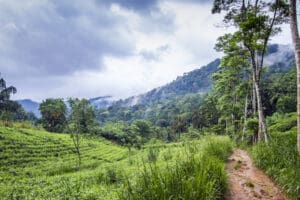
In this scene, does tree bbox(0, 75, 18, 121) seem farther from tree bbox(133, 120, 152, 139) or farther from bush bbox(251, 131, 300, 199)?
bush bbox(251, 131, 300, 199)

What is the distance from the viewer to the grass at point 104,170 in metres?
2.52

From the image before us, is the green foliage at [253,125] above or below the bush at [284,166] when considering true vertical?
above

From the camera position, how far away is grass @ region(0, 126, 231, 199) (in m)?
2.52

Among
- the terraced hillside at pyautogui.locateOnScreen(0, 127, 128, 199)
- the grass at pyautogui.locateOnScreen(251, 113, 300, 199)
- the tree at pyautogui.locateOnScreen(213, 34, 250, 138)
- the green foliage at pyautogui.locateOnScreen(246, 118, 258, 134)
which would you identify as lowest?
the terraced hillside at pyautogui.locateOnScreen(0, 127, 128, 199)

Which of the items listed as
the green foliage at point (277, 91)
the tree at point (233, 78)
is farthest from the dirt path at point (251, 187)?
the green foliage at point (277, 91)

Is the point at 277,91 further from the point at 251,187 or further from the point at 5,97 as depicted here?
the point at 5,97

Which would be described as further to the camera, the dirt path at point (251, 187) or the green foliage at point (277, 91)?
the green foliage at point (277, 91)

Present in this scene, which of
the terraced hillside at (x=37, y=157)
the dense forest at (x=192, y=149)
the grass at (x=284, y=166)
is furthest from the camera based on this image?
the terraced hillside at (x=37, y=157)

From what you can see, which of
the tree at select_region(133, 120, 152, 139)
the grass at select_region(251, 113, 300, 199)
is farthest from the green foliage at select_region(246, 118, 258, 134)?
the tree at select_region(133, 120, 152, 139)

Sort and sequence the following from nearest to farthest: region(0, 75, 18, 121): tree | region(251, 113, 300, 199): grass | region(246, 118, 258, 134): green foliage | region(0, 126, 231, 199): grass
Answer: region(0, 126, 231, 199): grass, region(251, 113, 300, 199): grass, region(246, 118, 258, 134): green foliage, region(0, 75, 18, 121): tree

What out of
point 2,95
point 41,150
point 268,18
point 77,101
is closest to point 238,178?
point 268,18

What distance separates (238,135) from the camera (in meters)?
16.5

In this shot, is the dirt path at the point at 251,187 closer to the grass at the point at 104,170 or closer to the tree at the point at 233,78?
the grass at the point at 104,170

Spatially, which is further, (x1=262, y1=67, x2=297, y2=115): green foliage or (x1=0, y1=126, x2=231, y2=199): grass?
(x1=262, y1=67, x2=297, y2=115): green foliage
